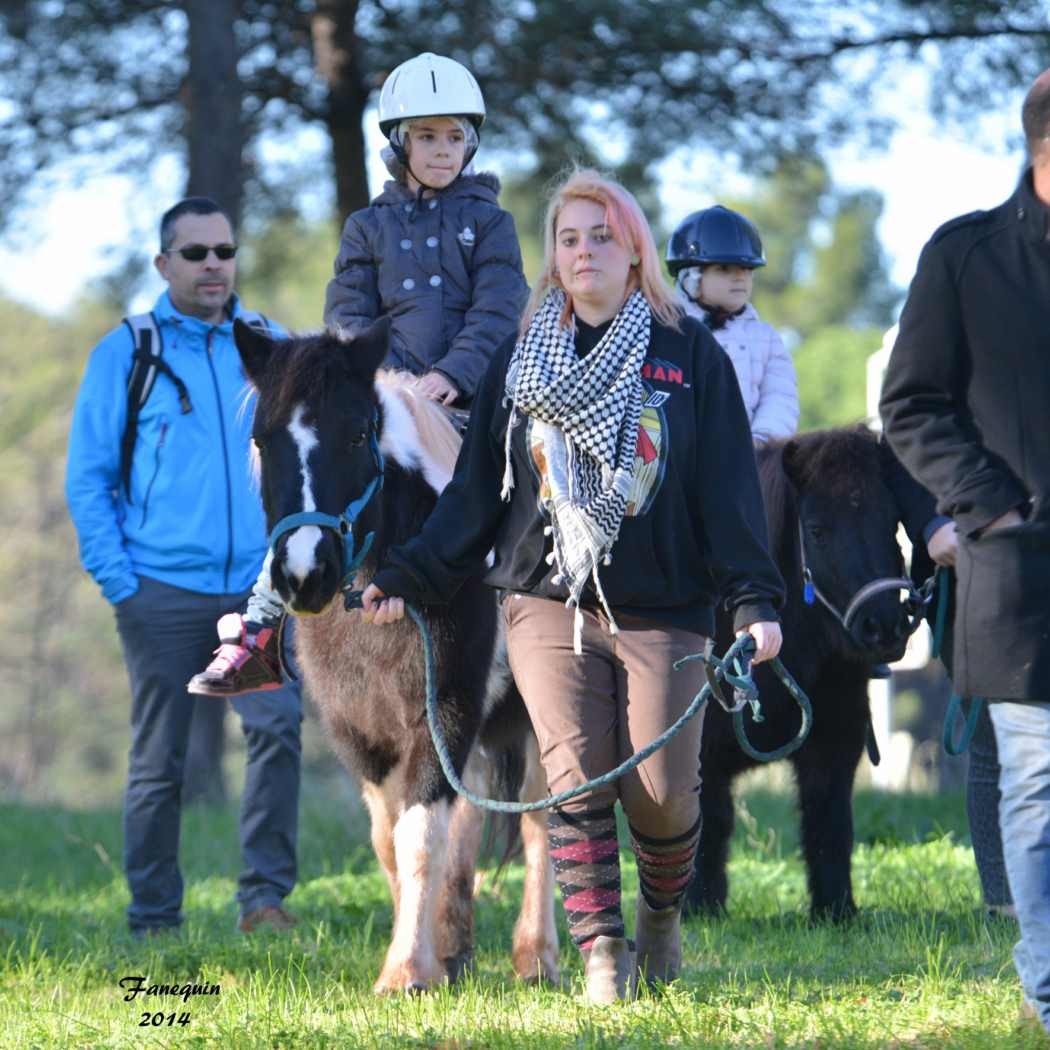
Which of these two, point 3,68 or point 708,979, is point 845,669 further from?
point 3,68

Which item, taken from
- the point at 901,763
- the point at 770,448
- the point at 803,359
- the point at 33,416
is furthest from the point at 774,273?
the point at 770,448

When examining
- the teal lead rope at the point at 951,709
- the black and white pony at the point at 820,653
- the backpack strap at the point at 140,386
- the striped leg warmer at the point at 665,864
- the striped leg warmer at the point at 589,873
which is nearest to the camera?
the teal lead rope at the point at 951,709

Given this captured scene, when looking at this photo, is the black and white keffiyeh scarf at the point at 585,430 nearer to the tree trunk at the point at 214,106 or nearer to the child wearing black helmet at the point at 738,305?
the child wearing black helmet at the point at 738,305

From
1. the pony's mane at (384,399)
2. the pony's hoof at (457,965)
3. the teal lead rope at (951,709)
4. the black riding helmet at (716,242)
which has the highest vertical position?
the black riding helmet at (716,242)

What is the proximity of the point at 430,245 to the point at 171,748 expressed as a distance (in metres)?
2.44

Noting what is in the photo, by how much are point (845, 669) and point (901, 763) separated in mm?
12710

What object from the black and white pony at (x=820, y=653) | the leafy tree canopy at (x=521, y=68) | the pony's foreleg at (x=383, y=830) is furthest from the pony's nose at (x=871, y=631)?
the leafy tree canopy at (x=521, y=68)

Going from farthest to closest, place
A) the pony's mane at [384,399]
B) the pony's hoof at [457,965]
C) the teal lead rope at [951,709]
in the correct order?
the pony's hoof at [457,965] → the pony's mane at [384,399] → the teal lead rope at [951,709]

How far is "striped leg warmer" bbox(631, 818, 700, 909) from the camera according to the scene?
16.7 feet

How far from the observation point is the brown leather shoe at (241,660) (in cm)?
603

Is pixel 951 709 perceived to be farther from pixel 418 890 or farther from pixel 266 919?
pixel 266 919

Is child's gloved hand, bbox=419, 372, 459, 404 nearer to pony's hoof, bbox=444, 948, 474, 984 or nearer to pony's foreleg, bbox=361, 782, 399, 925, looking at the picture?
pony's foreleg, bbox=361, 782, 399, 925

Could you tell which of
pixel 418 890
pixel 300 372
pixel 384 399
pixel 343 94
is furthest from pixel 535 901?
pixel 343 94

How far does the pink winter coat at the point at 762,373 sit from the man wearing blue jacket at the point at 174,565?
207 cm
